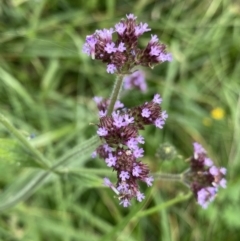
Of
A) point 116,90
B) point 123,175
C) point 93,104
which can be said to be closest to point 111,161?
point 123,175

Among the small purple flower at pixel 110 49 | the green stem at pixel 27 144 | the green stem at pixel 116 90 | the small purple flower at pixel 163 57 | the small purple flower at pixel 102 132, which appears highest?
the small purple flower at pixel 163 57

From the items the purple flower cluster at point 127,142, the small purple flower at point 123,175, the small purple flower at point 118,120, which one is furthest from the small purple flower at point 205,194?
the small purple flower at point 118,120

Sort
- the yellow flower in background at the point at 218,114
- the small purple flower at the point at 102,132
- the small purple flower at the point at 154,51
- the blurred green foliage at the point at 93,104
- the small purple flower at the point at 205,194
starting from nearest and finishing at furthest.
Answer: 1. the small purple flower at the point at 102,132
2. the small purple flower at the point at 154,51
3. the small purple flower at the point at 205,194
4. the blurred green foliage at the point at 93,104
5. the yellow flower in background at the point at 218,114

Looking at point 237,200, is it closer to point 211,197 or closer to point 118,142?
point 211,197

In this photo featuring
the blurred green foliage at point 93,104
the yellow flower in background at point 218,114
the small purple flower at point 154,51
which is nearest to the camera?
the small purple flower at point 154,51

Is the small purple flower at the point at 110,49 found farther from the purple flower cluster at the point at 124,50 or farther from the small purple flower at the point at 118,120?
the small purple flower at the point at 118,120
